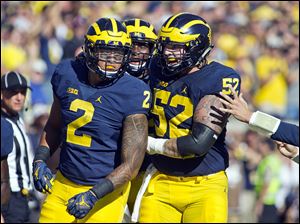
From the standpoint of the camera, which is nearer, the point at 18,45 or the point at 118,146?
the point at 118,146

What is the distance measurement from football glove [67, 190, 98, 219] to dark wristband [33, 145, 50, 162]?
58cm

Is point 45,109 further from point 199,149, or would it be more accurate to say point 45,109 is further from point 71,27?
point 199,149

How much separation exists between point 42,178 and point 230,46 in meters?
6.16

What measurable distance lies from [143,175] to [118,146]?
0.70 meters

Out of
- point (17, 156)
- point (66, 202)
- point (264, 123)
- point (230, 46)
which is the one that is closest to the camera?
point (264, 123)

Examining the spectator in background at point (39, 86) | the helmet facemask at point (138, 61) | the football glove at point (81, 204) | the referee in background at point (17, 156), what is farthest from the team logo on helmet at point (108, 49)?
the spectator in background at point (39, 86)

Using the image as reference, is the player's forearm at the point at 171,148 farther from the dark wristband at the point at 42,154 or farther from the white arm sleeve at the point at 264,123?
the dark wristband at the point at 42,154

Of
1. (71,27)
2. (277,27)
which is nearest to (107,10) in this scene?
(71,27)

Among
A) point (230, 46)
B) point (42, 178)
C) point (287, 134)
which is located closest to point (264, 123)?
point (287, 134)

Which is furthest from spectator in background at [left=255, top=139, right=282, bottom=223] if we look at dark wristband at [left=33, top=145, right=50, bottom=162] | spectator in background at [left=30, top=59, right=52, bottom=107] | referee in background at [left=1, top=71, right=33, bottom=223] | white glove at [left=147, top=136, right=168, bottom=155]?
dark wristband at [left=33, top=145, right=50, bottom=162]

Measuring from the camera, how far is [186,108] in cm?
548

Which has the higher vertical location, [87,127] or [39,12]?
[87,127]

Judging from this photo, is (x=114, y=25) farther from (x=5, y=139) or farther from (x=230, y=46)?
(x=230, y=46)

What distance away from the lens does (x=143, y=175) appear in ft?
19.8
